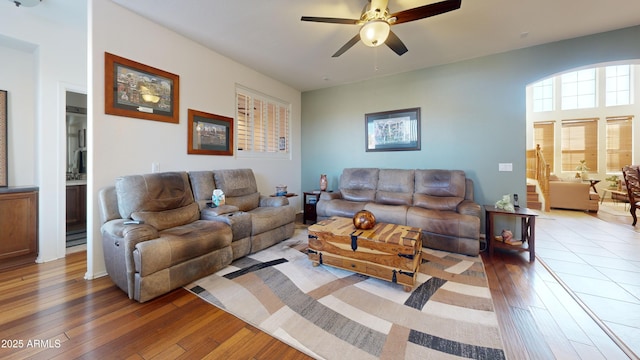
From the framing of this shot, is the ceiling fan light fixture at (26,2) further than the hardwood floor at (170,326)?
Yes

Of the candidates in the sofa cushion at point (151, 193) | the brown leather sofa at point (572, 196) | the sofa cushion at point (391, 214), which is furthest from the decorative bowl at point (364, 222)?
the brown leather sofa at point (572, 196)

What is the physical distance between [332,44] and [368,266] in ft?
9.98

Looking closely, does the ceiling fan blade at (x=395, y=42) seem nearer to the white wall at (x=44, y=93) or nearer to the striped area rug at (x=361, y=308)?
the striped area rug at (x=361, y=308)

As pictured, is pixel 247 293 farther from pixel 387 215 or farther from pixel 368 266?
pixel 387 215

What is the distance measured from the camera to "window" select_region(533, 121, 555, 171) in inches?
325

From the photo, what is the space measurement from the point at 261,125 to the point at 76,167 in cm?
354

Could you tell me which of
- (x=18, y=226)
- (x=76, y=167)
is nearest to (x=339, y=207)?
(x=18, y=226)

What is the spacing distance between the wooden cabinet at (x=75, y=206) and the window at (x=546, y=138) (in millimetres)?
12893

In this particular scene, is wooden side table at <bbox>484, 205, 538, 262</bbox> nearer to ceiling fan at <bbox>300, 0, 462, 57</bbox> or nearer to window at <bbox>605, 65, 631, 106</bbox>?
ceiling fan at <bbox>300, 0, 462, 57</bbox>

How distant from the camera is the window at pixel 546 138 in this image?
8250 millimetres

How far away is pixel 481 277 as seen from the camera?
96.8 inches

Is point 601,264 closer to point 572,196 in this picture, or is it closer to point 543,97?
point 572,196

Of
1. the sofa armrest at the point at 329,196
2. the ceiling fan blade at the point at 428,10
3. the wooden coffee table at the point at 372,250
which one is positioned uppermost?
the ceiling fan blade at the point at 428,10

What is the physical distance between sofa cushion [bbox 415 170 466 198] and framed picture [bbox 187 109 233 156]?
10.9 ft
